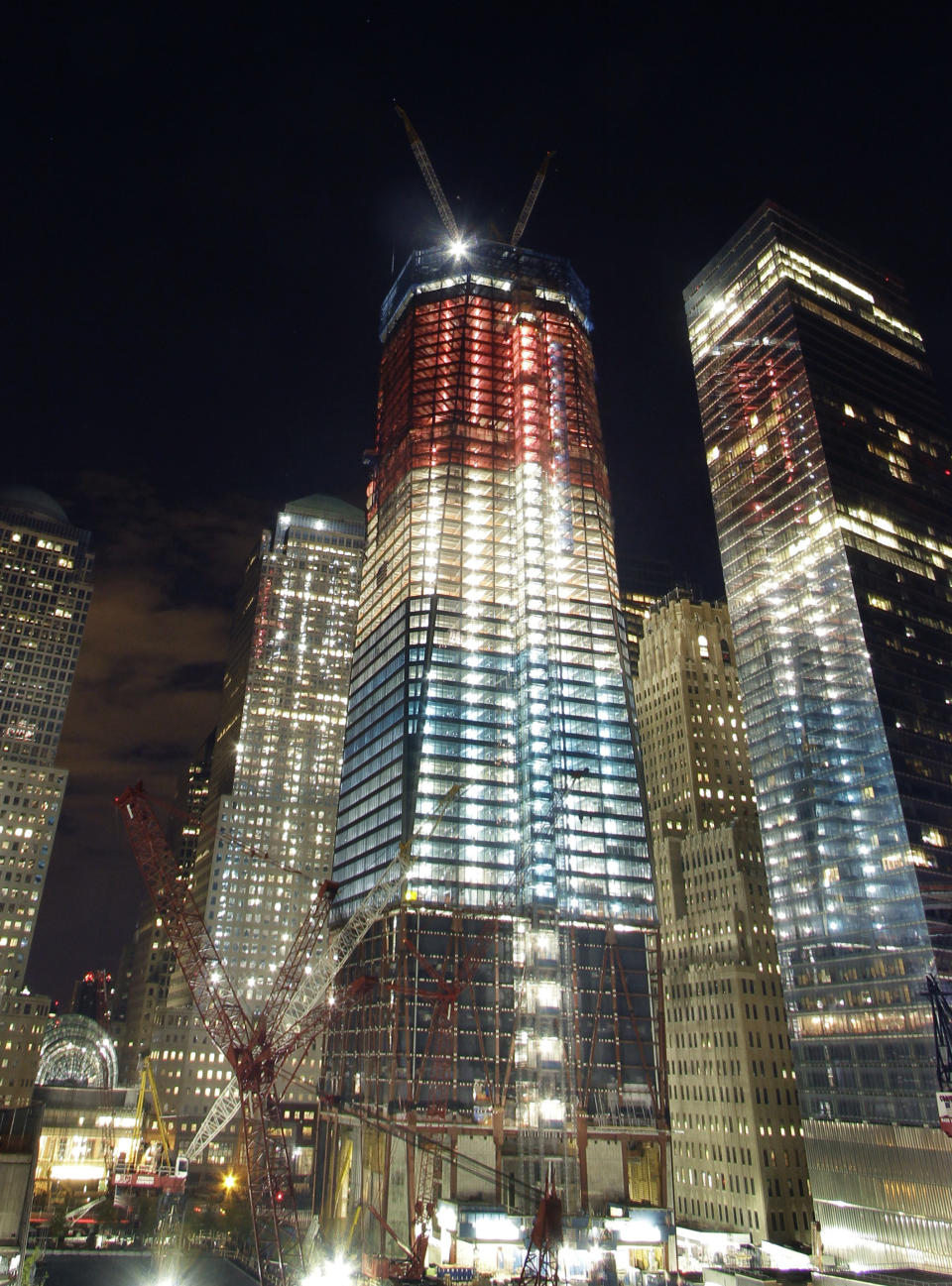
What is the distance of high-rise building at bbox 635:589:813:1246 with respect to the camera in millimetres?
135625

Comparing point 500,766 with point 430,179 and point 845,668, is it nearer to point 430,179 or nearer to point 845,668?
point 845,668

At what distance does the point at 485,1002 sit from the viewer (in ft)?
423

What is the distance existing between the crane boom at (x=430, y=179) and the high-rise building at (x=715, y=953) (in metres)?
89.9

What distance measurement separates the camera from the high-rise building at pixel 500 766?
4850 inches

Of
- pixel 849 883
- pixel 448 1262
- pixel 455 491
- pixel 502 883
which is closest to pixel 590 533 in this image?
pixel 455 491

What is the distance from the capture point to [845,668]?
126875mm

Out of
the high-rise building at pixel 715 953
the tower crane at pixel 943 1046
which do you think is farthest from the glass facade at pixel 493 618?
the tower crane at pixel 943 1046

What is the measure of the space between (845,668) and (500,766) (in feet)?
169

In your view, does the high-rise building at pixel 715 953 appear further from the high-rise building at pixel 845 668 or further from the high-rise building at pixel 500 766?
the high-rise building at pixel 845 668

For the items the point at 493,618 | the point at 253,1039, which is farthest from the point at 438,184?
the point at 253,1039

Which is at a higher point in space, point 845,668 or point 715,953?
point 845,668

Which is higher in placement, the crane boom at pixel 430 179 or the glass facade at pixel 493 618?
the crane boom at pixel 430 179

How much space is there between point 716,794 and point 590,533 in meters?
52.8

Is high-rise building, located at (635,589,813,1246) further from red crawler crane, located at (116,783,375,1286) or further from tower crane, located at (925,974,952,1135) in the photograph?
red crawler crane, located at (116,783,375,1286)
